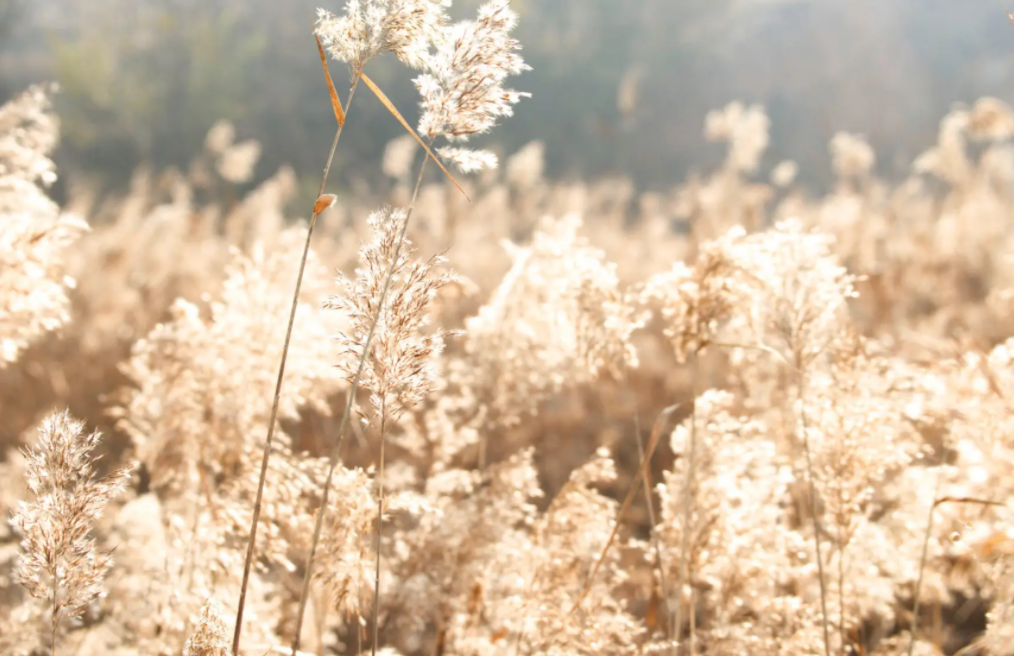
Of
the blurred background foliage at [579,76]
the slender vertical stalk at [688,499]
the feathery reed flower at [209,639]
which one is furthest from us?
the blurred background foliage at [579,76]

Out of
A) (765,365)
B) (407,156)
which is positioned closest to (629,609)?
(765,365)

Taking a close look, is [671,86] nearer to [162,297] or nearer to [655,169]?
[655,169]

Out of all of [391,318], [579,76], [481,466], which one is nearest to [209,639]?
[391,318]

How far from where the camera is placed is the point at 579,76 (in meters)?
25.3

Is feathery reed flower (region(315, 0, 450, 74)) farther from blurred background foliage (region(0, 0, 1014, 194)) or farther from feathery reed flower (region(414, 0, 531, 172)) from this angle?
blurred background foliage (region(0, 0, 1014, 194))

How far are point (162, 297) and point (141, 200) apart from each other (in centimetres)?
236

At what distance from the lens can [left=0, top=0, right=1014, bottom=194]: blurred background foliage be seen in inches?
778

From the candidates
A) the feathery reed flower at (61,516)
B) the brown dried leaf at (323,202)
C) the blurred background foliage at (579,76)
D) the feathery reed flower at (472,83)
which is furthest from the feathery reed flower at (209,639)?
the blurred background foliage at (579,76)

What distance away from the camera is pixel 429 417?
227cm

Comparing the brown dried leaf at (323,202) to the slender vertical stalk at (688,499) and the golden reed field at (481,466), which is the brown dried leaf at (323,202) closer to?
the golden reed field at (481,466)

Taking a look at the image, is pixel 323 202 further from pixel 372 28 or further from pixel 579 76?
pixel 579 76

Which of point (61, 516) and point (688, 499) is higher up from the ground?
point (688, 499)

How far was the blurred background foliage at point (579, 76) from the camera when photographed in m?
19.8

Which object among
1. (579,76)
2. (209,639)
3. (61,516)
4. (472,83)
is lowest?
(209,639)
